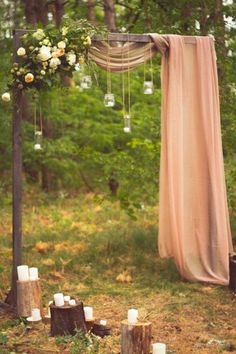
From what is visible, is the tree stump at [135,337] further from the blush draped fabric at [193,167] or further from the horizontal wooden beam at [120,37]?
the horizontal wooden beam at [120,37]

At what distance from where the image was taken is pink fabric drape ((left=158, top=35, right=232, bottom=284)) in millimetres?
6371

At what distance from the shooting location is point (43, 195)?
1179cm

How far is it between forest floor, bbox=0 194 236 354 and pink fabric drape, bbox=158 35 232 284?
0.33m

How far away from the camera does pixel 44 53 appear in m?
5.32

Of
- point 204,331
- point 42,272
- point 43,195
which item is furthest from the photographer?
point 43,195

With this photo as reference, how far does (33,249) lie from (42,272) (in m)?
1.07

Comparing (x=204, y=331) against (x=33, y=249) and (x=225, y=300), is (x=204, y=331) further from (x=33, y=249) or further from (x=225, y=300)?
(x=33, y=249)

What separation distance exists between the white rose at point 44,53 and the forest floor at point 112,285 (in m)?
2.19

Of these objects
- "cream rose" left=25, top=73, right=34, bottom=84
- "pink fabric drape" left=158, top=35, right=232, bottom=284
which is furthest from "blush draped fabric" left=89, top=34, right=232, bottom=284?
"cream rose" left=25, top=73, right=34, bottom=84

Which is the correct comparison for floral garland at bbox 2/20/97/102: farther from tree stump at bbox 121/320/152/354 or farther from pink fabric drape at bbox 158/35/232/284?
tree stump at bbox 121/320/152/354

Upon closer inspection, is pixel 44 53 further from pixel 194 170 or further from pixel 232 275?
pixel 232 275

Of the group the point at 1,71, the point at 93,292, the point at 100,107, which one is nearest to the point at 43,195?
the point at 100,107

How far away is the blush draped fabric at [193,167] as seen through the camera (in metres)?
6.37

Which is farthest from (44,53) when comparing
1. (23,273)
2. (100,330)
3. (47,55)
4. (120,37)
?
(100,330)
